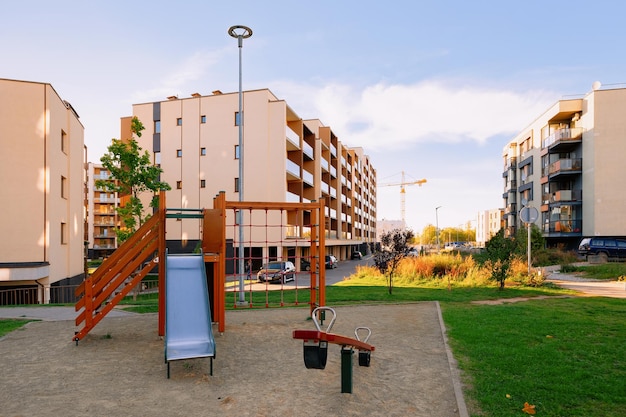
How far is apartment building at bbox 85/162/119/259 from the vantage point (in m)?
68.1

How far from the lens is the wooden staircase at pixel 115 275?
342 inches

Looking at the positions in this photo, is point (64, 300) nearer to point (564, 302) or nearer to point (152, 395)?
point (152, 395)

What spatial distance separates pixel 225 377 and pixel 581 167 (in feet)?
138

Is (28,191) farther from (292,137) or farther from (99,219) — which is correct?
(99,219)

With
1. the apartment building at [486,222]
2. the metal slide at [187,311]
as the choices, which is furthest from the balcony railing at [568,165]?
the apartment building at [486,222]

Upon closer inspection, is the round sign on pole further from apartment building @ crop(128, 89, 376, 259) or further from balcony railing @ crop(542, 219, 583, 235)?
balcony railing @ crop(542, 219, 583, 235)

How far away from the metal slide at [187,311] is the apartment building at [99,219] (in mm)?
65985

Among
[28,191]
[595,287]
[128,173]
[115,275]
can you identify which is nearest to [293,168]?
[128,173]

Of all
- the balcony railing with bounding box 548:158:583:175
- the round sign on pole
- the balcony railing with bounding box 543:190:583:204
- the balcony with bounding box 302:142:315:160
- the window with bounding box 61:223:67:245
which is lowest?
the window with bounding box 61:223:67:245

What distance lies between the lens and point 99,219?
70.4 metres

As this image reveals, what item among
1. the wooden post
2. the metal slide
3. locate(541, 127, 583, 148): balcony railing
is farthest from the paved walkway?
locate(541, 127, 583, 148): balcony railing

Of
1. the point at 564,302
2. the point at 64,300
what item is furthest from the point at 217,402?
the point at 64,300

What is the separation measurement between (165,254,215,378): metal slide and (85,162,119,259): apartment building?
66.0 meters

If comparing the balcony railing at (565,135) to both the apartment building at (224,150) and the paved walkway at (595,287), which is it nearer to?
the paved walkway at (595,287)
